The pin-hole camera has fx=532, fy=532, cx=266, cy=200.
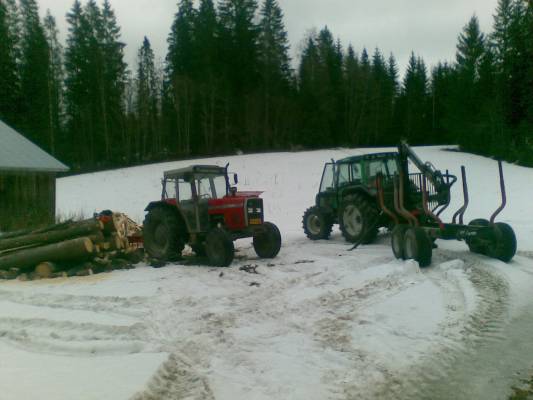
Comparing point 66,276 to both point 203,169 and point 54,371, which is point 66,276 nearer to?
point 203,169

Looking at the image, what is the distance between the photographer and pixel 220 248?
10.5m

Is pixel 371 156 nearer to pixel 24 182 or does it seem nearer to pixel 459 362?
pixel 459 362

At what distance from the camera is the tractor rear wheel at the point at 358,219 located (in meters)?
12.6

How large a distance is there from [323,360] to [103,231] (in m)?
7.30

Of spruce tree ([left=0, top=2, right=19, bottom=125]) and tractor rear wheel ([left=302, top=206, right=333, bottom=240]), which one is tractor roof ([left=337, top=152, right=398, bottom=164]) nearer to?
tractor rear wheel ([left=302, top=206, right=333, bottom=240])

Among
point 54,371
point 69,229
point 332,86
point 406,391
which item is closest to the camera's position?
point 406,391

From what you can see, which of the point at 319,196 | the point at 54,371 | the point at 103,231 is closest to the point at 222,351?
the point at 54,371

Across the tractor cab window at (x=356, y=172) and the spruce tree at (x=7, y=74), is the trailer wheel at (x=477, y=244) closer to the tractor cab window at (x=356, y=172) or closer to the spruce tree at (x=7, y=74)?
the tractor cab window at (x=356, y=172)

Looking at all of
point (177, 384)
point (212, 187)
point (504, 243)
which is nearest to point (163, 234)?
point (212, 187)

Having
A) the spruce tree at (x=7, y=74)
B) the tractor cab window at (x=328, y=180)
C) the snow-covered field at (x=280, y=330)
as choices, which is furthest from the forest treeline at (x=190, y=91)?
the snow-covered field at (x=280, y=330)

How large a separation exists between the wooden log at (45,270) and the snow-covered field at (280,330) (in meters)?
0.47

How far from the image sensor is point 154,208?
1184 cm

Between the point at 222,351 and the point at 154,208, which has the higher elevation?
the point at 154,208

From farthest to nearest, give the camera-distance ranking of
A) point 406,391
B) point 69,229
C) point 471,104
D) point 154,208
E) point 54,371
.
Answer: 1. point 471,104
2. point 154,208
3. point 69,229
4. point 54,371
5. point 406,391
